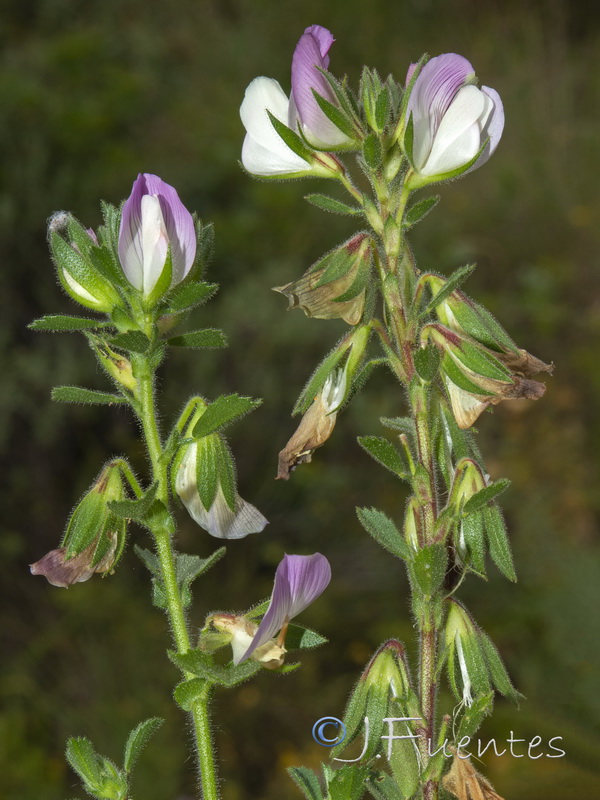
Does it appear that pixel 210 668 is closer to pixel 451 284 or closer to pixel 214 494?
pixel 214 494

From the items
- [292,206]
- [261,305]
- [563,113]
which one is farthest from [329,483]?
[563,113]

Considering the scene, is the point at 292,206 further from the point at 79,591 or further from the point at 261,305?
the point at 79,591

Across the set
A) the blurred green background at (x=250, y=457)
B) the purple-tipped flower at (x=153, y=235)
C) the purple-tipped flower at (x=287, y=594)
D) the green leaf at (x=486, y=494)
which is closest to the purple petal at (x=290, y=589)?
the purple-tipped flower at (x=287, y=594)

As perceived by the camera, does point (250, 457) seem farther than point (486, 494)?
Yes

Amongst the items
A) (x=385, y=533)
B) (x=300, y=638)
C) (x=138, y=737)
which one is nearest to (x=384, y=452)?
(x=385, y=533)

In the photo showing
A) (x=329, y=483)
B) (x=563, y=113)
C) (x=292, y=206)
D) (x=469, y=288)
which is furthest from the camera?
(x=563, y=113)

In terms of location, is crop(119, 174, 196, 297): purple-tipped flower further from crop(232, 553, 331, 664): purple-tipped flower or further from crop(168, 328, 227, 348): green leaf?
crop(232, 553, 331, 664): purple-tipped flower
